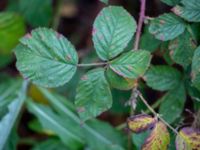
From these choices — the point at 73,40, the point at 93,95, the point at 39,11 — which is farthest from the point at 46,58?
the point at 73,40

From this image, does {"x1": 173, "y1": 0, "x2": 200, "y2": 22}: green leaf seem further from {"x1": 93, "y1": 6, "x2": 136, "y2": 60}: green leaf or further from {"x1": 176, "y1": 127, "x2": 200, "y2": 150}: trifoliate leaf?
{"x1": 176, "y1": 127, "x2": 200, "y2": 150}: trifoliate leaf

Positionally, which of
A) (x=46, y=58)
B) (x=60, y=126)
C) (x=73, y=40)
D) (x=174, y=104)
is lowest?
(x=73, y=40)

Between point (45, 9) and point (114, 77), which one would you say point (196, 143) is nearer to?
point (114, 77)

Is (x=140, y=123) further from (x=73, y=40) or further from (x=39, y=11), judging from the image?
(x=73, y=40)

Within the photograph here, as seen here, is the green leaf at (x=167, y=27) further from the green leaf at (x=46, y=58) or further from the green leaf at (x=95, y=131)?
the green leaf at (x=95, y=131)

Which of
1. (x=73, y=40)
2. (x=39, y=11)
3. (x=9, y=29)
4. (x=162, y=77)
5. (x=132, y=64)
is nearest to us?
(x=132, y=64)

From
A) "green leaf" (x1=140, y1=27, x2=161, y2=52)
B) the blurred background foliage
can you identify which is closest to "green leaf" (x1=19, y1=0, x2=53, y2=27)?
the blurred background foliage

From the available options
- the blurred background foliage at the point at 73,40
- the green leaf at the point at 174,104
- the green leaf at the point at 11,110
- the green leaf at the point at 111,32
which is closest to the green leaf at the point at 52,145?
the blurred background foliage at the point at 73,40
